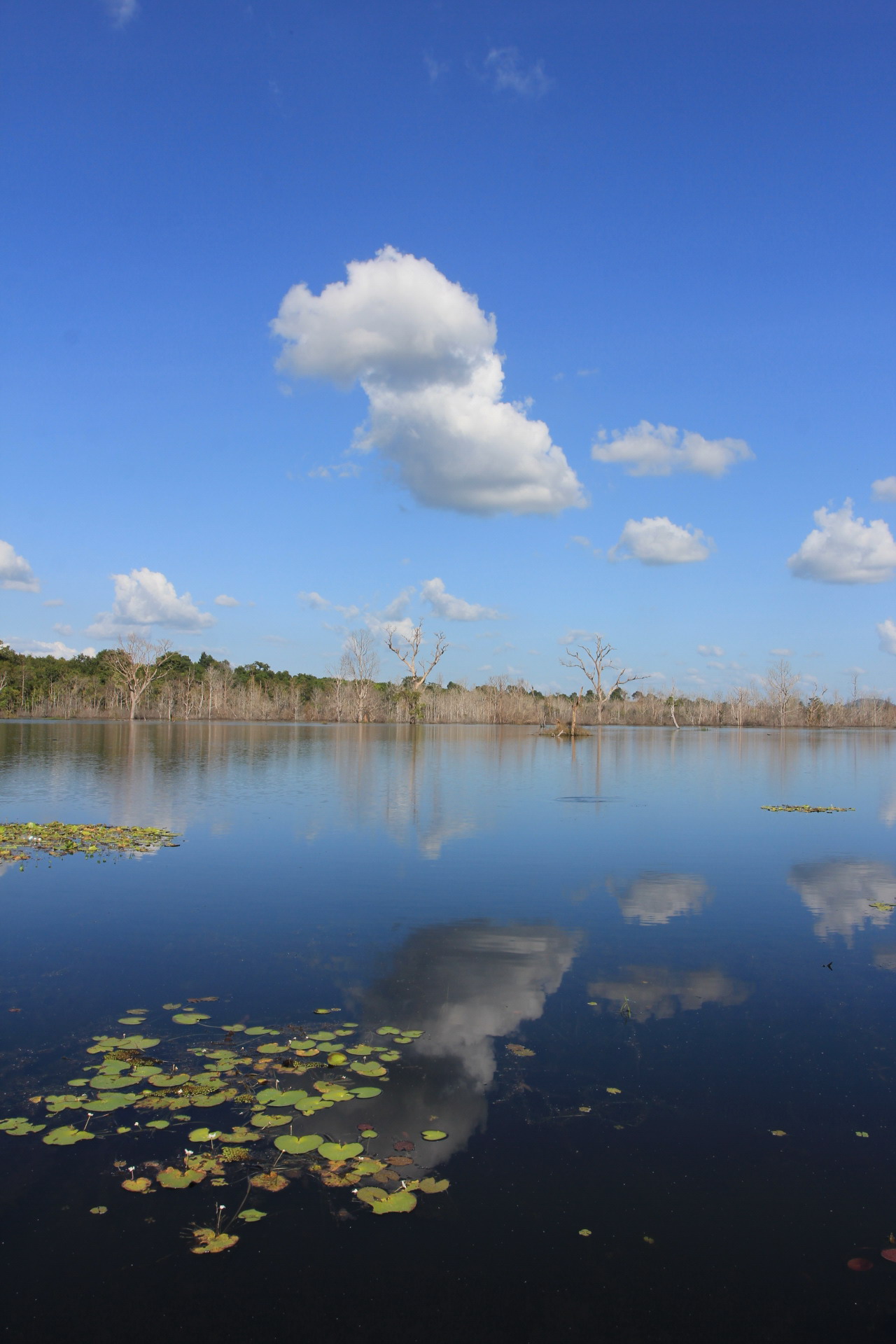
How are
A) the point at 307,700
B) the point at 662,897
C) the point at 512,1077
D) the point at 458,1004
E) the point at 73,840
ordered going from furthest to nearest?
the point at 307,700 → the point at 73,840 → the point at 662,897 → the point at 458,1004 → the point at 512,1077

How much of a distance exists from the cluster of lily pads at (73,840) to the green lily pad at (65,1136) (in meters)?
8.80

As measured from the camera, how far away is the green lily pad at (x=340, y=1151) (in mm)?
4773

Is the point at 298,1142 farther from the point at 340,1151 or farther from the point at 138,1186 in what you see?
the point at 138,1186

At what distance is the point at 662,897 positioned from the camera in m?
11.3

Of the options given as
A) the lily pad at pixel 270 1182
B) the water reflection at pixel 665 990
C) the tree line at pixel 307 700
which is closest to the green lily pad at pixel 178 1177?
the lily pad at pixel 270 1182

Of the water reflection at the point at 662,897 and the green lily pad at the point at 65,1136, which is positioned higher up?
the green lily pad at the point at 65,1136

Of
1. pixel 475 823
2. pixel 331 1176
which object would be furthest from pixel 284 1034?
pixel 475 823

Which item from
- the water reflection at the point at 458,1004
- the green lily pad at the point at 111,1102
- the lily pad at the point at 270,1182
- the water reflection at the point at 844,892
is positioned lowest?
the water reflection at the point at 844,892

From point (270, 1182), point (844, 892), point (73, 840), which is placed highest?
point (73, 840)

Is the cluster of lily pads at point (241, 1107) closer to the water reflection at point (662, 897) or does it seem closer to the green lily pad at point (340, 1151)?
the green lily pad at point (340, 1151)

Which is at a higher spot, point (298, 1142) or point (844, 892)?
point (298, 1142)

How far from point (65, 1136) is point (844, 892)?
34.0 feet

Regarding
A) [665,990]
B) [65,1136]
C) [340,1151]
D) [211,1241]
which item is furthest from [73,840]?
[211,1241]

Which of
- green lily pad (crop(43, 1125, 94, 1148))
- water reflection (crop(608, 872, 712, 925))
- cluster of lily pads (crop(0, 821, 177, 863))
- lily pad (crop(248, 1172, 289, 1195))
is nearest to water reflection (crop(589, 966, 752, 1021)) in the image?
water reflection (crop(608, 872, 712, 925))
